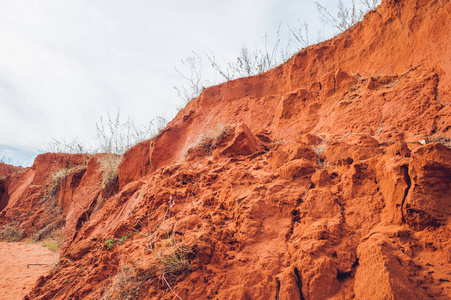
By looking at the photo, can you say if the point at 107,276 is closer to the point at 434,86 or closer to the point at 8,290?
the point at 8,290

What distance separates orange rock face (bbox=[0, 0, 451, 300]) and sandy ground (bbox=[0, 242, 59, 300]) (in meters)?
1.27

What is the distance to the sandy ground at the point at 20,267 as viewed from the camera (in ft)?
13.2

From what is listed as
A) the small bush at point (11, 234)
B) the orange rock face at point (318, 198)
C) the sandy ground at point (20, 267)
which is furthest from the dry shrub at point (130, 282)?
the small bush at point (11, 234)

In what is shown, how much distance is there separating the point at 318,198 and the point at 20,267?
7050 millimetres

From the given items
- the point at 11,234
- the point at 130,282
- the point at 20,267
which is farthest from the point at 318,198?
the point at 11,234

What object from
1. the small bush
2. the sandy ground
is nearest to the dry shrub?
the sandy ground

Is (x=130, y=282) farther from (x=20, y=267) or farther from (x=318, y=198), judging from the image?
(x=20, y=267)

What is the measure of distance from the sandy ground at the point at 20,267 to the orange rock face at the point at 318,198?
1271mm

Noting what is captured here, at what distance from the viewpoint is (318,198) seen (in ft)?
6.54

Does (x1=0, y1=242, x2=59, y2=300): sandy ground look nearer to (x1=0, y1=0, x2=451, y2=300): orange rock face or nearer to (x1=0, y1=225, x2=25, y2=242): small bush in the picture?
(x1=0, y1=0, x2=451, y2=300): orange rock face

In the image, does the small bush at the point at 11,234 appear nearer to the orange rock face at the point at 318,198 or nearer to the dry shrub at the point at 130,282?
the orange rock face at the point at 318,198

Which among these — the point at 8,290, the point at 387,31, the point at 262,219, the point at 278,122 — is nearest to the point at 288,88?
the point at 278,122

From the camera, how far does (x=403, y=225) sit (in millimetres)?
1489

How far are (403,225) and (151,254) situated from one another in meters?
2.10
